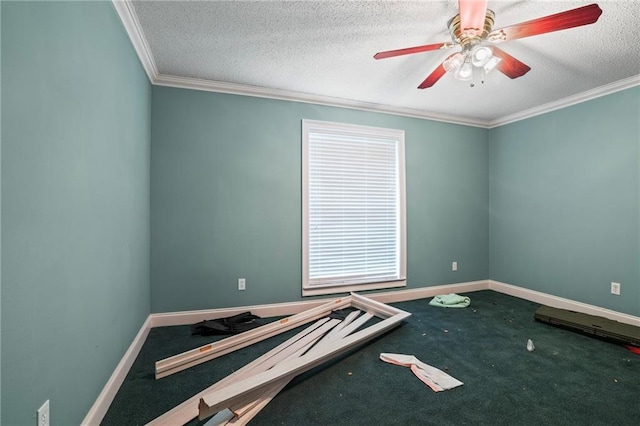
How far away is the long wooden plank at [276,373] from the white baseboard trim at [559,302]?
2.37m

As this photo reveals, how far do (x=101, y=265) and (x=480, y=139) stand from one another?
485 cm

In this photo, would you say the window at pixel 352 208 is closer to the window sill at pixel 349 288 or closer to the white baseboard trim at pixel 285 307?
the window sill at pixel 349 288

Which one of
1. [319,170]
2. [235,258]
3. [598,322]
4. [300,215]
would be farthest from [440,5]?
[598,322]

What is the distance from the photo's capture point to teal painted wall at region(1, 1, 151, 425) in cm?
98

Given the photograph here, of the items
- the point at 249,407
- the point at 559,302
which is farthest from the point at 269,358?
the point at 559,302

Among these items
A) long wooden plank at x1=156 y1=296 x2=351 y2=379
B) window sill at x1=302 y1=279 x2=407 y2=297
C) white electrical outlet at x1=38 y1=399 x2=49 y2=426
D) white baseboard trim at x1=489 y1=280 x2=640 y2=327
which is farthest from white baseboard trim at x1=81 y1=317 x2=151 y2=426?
white baseboard trim at x1=489 y1=280 x2=640 y2=327

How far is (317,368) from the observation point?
7.32 feet

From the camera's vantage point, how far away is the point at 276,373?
185cm

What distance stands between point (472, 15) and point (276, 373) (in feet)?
7.91

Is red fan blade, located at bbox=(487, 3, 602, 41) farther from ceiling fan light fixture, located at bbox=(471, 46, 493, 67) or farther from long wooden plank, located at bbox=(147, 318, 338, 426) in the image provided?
long wooden plank, located at bbox=(147, 318, 338, 426)

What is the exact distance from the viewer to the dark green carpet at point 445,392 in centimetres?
173

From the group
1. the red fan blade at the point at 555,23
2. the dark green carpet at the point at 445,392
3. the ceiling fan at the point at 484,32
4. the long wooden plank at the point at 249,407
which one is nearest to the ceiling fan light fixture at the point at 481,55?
the ceiling fan at the point at 484,32

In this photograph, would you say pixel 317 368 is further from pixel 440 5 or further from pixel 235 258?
pixel 440 5

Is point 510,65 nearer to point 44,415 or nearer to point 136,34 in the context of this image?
point 136,34
